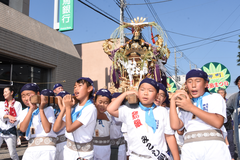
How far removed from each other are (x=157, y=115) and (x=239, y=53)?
17461 millimetres

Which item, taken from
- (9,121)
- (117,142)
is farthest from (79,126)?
(9,121)

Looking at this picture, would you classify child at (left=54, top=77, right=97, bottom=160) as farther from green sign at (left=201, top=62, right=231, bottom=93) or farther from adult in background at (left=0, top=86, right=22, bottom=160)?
green sign at (left=201, top=62, right=231, bottom=93)

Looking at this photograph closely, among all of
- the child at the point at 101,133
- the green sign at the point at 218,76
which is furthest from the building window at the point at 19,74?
the green sign at the point at 218,76

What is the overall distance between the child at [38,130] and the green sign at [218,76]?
6.49 meters

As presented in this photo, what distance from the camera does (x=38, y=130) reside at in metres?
2.56

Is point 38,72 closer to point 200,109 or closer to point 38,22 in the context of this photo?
Answer: point 38,22

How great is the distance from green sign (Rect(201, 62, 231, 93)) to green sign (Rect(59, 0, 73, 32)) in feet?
21.6

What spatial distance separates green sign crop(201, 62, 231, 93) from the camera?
7.46 metres

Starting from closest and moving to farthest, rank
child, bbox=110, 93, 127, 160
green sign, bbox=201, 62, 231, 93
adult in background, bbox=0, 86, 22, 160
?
child, bbox=110, 93, 127, 160
adult in background, bbox=0, 86, 22, 160
green sign, bbox=201, 62, 231, 93

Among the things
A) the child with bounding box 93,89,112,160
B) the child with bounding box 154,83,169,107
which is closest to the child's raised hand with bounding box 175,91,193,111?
the child with bounding box 154,83,169,107

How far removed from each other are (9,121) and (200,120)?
13.2 feet

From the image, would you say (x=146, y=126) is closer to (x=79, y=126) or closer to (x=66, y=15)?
(x=79, y=126)

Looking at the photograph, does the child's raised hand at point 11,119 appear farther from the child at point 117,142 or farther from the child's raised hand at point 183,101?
the child's raised hand at point 183,101

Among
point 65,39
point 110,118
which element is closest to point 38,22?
point 65,39
